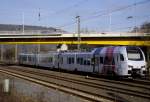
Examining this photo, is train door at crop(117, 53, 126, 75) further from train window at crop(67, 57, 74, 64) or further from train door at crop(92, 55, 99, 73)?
train window at crop(67, 57, 74, 64)

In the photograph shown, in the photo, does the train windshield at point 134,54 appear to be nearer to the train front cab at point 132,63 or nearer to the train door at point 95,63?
the train front cab at point 132,63

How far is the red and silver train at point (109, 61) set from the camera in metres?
32.4

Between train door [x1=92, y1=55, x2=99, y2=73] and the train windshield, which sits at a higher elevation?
the train windshield

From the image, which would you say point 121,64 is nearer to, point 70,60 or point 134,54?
point 134,54

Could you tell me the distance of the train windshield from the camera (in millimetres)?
32906

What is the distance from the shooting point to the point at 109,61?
35.1 m

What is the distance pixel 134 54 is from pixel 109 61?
2675mm

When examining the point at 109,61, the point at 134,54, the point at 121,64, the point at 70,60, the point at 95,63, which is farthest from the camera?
the point at 70,60

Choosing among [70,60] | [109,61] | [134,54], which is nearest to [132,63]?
[134,54]

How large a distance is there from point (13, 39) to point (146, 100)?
85743 mm

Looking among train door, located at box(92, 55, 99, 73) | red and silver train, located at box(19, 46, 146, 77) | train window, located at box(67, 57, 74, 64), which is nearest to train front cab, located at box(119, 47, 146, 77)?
red and silver train, located at box(19, 46, 146, 77)

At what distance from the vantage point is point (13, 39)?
102 meters

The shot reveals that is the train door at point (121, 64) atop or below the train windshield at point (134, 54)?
below

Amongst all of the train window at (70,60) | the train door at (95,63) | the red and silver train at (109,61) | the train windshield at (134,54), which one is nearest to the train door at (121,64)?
the red and silver train at (109,61)
